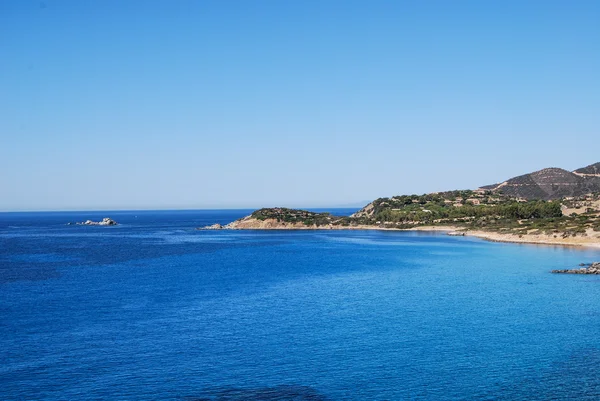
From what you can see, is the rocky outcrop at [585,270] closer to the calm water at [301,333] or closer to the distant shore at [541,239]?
the calm water at [301,333]

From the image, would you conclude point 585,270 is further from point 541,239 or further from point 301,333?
point 541,239

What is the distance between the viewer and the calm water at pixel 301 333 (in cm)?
3297

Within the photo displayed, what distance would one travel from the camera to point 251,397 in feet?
101

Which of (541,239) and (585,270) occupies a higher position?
(541,239)

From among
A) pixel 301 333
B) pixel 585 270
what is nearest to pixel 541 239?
pixel 585 270

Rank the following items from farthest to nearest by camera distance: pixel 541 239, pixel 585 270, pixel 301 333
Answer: pixel 541 239 < pixel 585 270 < pixel 301 333

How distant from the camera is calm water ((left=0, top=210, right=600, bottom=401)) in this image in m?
33.0

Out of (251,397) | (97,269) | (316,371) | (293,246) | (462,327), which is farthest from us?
(293,246)

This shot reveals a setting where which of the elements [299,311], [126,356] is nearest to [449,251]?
[299,311]

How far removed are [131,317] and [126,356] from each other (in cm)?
1290

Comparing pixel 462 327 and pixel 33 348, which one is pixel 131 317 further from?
pixel 462 327

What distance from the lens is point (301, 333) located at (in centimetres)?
4481

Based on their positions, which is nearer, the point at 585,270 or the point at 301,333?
the point at 301,333

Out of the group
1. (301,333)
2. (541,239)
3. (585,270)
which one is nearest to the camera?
(301,333)
